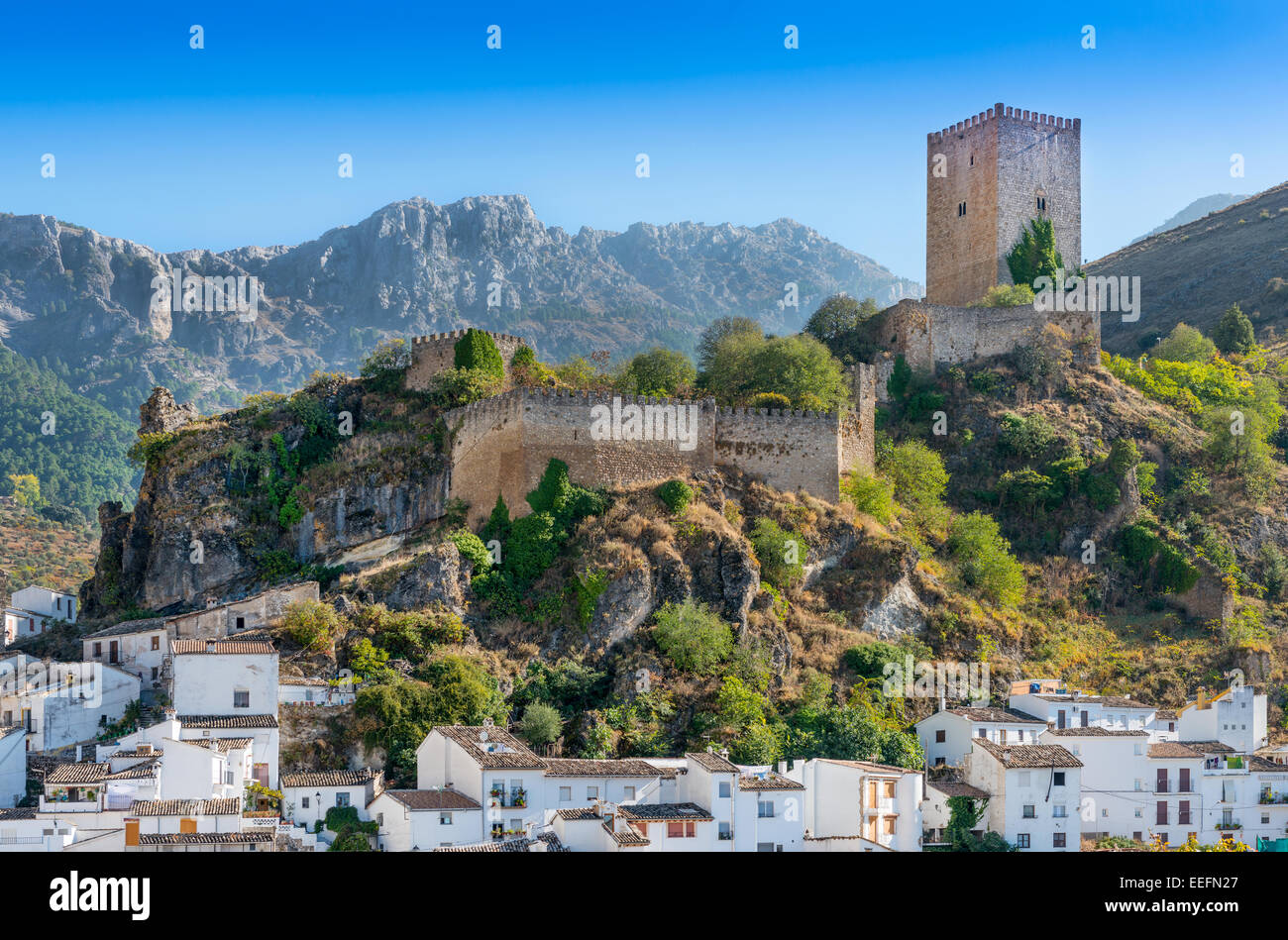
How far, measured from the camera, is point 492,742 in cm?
3672

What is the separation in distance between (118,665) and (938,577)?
23.6 metres

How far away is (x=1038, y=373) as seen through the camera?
5881 cm

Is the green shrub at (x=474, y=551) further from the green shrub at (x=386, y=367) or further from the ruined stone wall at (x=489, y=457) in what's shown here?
the green shrub at (x=386, y=367)

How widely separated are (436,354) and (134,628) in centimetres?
1291

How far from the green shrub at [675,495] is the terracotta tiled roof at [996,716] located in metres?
9.06

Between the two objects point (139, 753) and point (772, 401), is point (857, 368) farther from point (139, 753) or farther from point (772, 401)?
point (139, 753)

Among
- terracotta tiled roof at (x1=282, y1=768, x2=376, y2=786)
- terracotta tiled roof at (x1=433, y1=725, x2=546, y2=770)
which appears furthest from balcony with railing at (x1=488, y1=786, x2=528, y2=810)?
terracotta tiled roof at (x1=282, y1=768, x2=376, y2=786)

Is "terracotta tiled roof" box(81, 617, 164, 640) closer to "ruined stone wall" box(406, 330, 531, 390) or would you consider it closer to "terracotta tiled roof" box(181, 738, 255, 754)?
"terracotta tiled roof" box(181, 738, 255, 754)

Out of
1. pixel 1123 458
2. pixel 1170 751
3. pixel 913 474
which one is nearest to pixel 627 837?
pixel 1170 751

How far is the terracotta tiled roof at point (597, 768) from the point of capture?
119 feet
